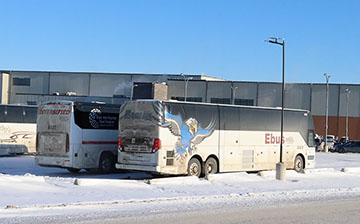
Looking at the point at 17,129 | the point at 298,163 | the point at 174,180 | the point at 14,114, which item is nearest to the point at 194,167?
the point at 174,180

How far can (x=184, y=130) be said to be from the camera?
2172 centimetres

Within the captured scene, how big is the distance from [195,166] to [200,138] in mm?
1135

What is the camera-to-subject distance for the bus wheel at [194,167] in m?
22.0

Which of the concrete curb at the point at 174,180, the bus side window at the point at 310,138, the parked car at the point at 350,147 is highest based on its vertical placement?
the bus side window at the point at 310,138

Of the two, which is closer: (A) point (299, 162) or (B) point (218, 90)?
(A) point (299, 162)

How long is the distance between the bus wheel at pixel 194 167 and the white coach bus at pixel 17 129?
49.6 ft

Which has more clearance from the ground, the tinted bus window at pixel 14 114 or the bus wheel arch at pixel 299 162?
the tinted bus window at pixel 14 114

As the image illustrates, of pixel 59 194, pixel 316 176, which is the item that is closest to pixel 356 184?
pixel 316 176

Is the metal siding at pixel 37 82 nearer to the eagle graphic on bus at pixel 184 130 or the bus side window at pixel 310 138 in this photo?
the bus side window at pixel 310 138

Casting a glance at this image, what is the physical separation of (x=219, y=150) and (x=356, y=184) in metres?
5.61

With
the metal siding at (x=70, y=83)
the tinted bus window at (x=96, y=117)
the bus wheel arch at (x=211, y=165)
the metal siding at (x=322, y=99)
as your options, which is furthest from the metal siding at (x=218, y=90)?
the bus wheel arch at (x=211, y=165)

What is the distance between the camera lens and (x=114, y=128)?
80.6 feet

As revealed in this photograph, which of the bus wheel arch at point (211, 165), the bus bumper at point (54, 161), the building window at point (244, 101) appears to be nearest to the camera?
the bus bumper at point (54, 161)

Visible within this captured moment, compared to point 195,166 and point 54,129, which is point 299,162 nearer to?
point 195,166
